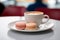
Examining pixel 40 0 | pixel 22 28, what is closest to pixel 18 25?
pixel 22 28

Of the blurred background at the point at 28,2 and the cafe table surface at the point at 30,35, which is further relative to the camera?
the blurred background at the point at 28,2

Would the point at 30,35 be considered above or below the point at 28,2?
below

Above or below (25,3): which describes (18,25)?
below

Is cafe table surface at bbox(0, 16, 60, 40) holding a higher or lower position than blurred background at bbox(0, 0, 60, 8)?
lower

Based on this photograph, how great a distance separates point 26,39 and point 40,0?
3.06 meters

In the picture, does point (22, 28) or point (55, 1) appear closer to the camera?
point (22, 28)

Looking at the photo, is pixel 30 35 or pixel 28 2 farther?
pixel 28 2

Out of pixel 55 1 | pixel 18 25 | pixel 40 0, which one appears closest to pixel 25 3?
Answer: pixel 40 0

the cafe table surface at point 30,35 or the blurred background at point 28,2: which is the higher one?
the blurred background at point 28,2

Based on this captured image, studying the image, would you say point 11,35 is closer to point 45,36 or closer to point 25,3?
point 45,36

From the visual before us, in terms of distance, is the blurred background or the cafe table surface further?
the blurred background

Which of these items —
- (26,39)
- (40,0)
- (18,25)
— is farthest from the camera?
(40,0)

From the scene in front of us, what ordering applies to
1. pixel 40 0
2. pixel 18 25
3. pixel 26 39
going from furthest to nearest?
pixel 40 0 → pixel 18 25 → pixel 26 39

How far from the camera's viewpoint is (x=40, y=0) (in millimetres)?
3719
